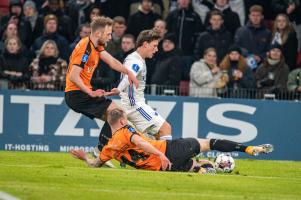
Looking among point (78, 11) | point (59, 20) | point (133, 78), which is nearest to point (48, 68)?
point (59, 20)

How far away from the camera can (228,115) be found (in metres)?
19.6

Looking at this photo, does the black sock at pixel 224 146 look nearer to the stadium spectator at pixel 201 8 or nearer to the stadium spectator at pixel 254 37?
the stadium spectator at pixel 254 37

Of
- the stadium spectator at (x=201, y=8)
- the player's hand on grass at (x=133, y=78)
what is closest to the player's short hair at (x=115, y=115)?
the player's hand on grass at (x=133, y=78)

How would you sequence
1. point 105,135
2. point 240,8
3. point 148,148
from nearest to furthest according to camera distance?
point 148,148
point 105,135
point 240,8

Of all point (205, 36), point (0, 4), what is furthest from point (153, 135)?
point (0, 4)

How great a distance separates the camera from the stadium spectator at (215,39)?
20906mm

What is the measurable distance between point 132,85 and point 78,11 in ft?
23.8

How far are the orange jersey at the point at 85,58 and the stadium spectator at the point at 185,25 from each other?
678cm

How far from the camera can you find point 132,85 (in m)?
15.6

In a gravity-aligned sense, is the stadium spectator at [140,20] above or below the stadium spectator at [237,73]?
above

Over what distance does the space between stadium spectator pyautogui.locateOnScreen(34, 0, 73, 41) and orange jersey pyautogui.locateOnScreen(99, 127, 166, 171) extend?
8106 millimetres

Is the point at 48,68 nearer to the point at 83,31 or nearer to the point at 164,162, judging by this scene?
the point at 83,31

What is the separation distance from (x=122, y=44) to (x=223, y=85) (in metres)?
2.43

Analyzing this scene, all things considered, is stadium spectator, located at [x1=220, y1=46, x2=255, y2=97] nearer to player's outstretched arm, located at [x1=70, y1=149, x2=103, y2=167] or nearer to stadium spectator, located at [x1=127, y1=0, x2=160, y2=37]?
stadium spectator, located at [x1=127, y1=0, x2=160, y2=37]
